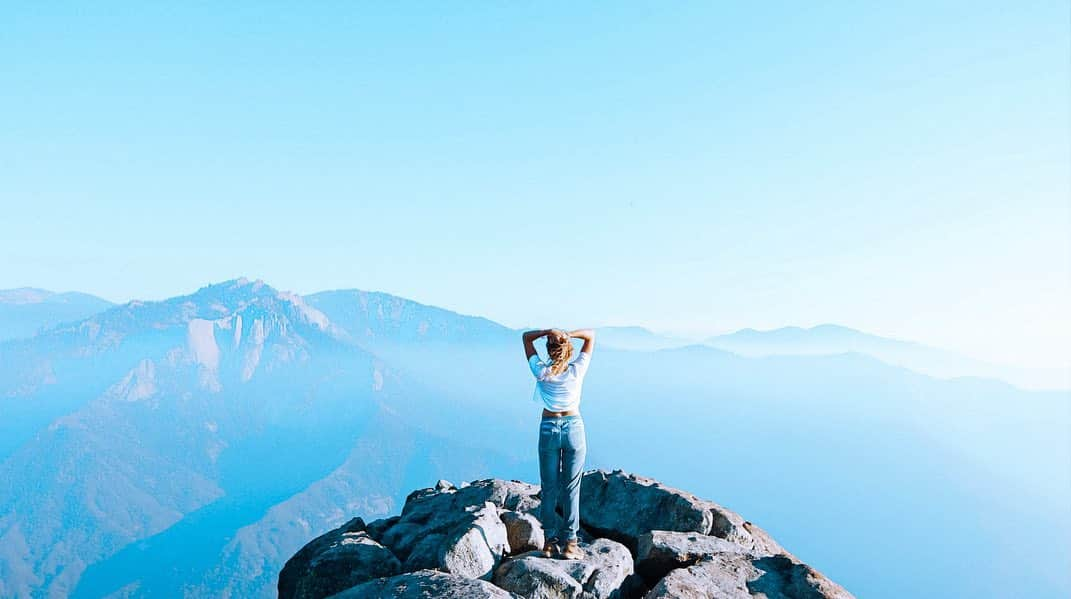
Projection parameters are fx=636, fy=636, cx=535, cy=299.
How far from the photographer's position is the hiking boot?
11.6m

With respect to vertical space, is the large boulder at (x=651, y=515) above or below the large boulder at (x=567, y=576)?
below

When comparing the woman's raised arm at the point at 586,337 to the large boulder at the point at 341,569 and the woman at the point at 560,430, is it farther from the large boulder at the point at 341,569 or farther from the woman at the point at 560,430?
the large boulder at the point at 341,569

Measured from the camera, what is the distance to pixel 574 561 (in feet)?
37.3

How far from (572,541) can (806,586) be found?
13.8 feet

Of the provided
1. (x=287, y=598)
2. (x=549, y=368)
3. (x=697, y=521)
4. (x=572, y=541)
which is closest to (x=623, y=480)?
(x=697, y=521)

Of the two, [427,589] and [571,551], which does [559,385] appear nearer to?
[571,551]

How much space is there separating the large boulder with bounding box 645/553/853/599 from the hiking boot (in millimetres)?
1687

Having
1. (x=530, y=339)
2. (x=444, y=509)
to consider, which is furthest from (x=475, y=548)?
(x=444, y=509)

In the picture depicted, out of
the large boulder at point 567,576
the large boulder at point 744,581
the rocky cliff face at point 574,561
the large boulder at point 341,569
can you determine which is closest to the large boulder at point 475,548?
the rocky cliff face at point 574,561

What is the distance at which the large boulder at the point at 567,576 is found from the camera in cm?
1028

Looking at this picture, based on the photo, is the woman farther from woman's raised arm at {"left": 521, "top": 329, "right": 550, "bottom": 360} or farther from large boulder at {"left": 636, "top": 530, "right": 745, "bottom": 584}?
large boulder at {"left": 636, "top": 530, "right": 745, "bottom": 584}

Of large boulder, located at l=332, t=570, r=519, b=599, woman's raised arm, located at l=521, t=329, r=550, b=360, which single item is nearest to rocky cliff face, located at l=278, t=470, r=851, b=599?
large boulder, located at l=332, t=570, r=519, b=599

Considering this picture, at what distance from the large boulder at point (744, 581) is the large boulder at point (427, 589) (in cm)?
282

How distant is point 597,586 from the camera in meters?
A: 10.7
